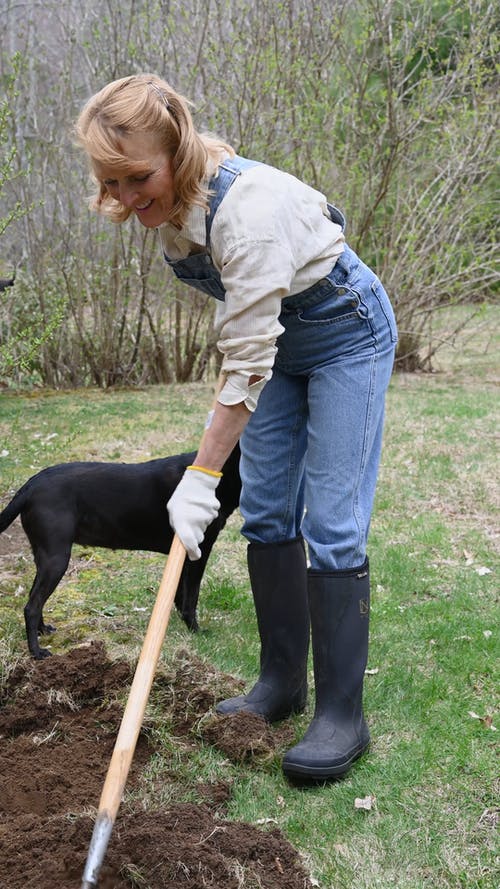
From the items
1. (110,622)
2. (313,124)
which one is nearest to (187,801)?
(110,622)

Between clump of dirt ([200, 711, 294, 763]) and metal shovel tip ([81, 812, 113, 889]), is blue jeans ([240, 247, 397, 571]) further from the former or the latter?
metal shovel tip ([81, 812, 113, 889])

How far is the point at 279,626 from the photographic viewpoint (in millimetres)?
3234

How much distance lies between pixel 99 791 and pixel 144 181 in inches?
69.1

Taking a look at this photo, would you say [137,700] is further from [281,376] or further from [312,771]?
[281,376]

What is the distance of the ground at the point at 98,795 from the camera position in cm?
232

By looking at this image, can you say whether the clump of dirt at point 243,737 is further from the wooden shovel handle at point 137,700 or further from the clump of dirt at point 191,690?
the wooden shovel handle at point 137,700

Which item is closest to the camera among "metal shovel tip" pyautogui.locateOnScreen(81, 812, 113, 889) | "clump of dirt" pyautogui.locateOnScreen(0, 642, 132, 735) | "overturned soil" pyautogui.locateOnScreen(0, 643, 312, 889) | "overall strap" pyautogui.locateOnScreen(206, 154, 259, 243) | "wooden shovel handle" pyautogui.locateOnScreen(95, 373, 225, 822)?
"metal shovel tip" pyautogui.locateOnScreen(81, 812, 113, 889)

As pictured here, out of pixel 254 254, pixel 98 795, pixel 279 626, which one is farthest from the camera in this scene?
pixel 279 626

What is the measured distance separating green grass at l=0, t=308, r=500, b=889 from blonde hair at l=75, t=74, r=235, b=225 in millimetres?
1760

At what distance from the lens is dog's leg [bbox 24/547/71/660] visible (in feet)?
12.5

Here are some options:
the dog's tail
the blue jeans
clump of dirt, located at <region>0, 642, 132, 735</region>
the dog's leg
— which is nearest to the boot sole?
the blue jeans

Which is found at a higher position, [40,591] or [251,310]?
[251,310]

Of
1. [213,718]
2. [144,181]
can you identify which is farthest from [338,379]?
Result: [213,718]

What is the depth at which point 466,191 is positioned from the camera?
1094 centimetres
